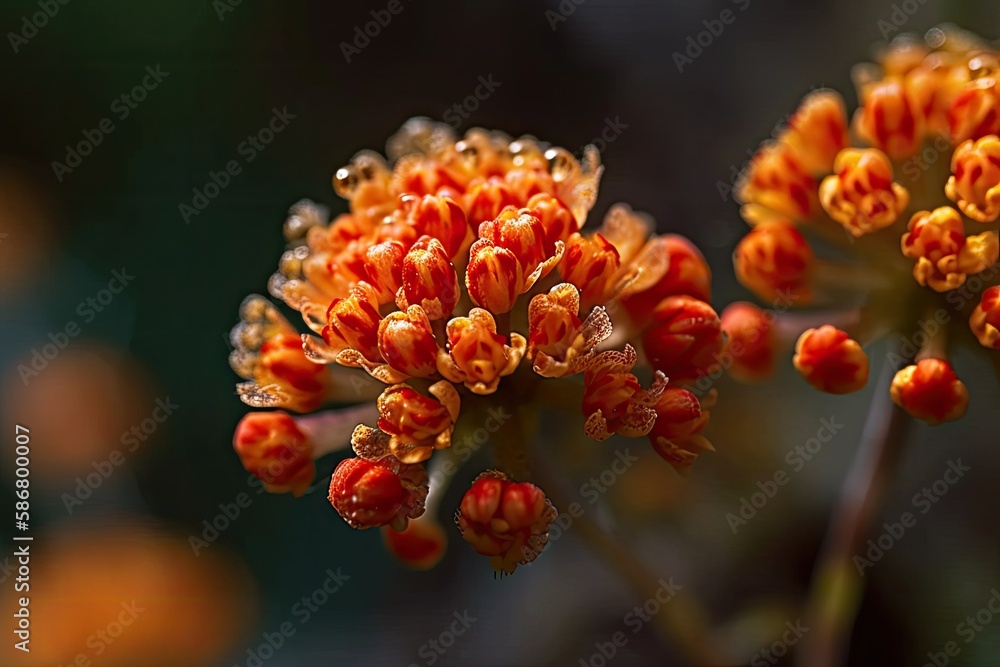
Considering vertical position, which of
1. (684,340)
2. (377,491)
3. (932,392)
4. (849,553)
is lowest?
(849,553)

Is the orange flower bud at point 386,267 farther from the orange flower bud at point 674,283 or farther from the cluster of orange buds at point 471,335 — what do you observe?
the orange flower bud at point 674,283

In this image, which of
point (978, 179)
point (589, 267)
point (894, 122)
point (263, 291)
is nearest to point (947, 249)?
point (978, 179)

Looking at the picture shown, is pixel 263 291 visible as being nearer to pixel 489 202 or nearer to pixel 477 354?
pixel 489 202

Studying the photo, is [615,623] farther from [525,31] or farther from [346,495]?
[525,31]

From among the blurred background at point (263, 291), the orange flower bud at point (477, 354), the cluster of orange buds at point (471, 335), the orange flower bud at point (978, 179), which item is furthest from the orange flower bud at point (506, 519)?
the orange flower bud at point (978, 179)

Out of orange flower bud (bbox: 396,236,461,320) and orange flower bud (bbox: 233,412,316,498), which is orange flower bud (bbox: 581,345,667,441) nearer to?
orange flower bud (bbox: 396,236,461,320)

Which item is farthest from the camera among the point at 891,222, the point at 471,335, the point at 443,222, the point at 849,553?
the point at 849,553
